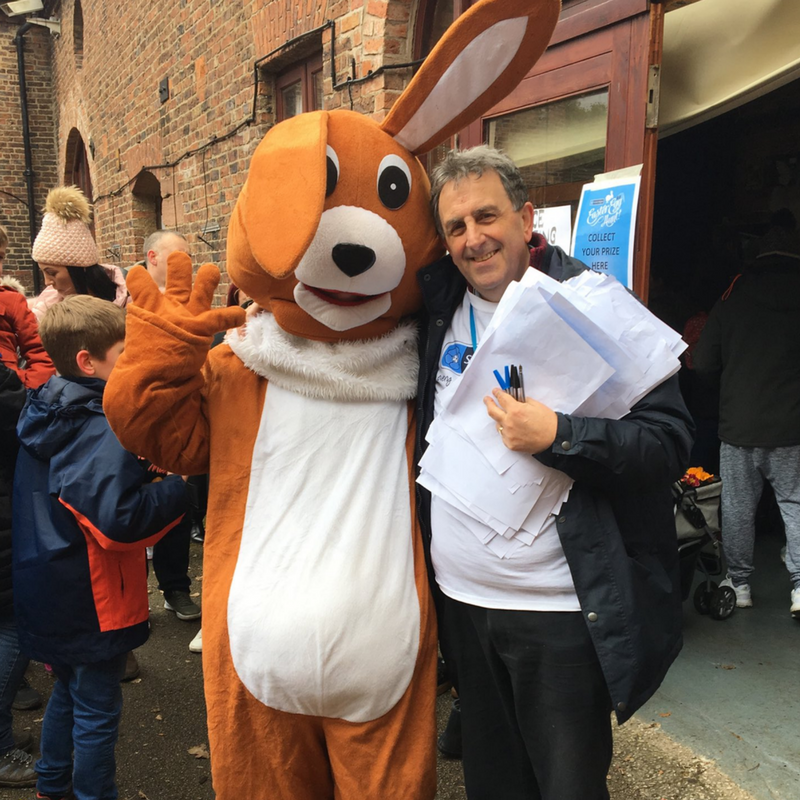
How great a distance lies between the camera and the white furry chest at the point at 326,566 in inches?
62.9

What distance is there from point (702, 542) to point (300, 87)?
13.2 ft

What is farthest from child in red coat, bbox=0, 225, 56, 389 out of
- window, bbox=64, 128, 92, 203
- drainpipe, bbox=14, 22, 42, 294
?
drainpipe, bbox=14, 22, 42, 294

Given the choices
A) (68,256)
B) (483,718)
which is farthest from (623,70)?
(68,256)

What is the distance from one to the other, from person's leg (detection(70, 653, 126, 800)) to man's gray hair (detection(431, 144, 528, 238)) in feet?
5.50

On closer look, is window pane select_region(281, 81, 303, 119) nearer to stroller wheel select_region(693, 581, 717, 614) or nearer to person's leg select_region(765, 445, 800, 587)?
person's leg select_region(765, 445, 800, 587)

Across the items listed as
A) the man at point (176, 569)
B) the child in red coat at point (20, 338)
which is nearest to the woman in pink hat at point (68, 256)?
the child in red coat at point (20, 338)

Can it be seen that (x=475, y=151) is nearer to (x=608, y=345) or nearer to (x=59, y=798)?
(x=608, y=345)

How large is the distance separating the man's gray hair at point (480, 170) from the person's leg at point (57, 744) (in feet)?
6.17

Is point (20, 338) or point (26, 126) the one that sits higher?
point (26, 126)

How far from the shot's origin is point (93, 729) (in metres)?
2.14

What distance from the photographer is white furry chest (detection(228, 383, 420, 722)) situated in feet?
5.24

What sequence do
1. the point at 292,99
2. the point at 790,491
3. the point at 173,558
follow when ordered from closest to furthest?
the point at 790,491 < the point at 173,558 < the point at 292,99

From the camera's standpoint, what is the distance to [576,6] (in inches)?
116

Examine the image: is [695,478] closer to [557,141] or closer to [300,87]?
[557,141]
